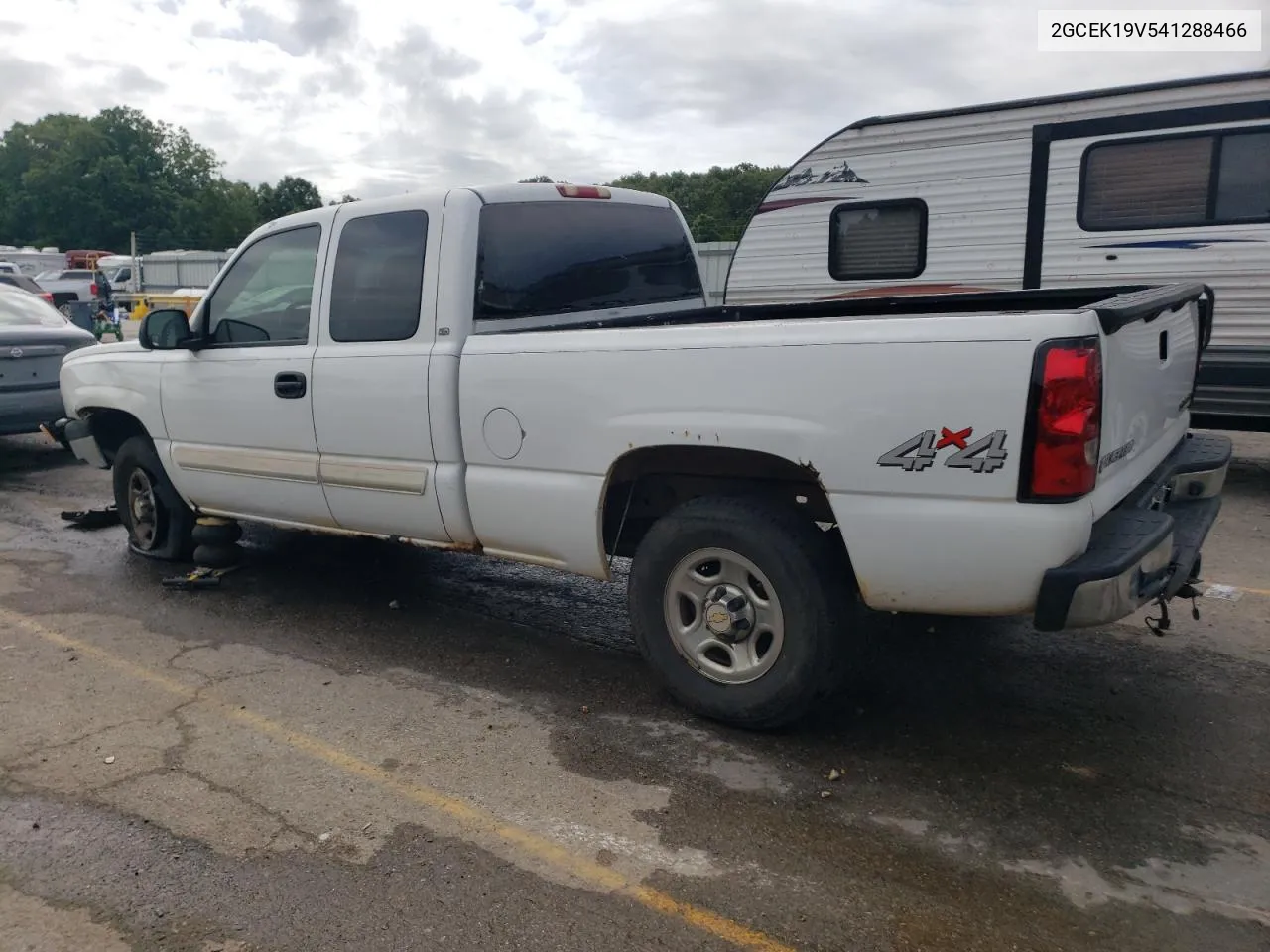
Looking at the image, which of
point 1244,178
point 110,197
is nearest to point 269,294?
point 1244,178

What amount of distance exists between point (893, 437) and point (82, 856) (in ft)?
9.11

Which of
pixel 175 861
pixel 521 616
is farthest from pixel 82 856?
pixel 521 616

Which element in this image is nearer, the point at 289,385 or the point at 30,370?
the point at 289,385

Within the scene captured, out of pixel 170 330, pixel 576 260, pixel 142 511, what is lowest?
pixel 142 511

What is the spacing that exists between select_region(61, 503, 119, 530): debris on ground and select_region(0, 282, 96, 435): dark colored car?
1.66 m

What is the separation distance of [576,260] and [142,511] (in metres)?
3.33

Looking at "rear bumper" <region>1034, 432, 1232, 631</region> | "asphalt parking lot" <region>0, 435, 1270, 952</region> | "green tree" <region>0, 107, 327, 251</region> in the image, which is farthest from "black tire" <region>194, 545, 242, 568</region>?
"green tree" <region>0, 107, 327, 251</region>

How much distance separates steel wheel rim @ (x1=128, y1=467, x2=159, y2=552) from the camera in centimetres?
611

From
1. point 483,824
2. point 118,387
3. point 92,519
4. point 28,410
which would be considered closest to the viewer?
point 483,824

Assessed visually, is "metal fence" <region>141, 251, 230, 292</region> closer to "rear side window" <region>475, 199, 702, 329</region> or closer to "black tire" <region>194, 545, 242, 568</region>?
"black tire" <region>194, 545, 242, 568</region>

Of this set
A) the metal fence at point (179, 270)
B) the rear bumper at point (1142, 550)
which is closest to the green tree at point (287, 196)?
the metal fence at point (179, 270)

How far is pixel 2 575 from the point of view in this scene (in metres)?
6.06

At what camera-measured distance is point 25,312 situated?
955cm

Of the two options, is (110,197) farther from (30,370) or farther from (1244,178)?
(1244,178)
